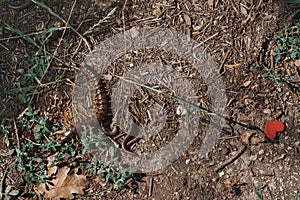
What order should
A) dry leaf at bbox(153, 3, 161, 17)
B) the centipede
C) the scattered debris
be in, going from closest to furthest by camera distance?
the scattered debris < the centipede < dry leaf at bbox(153, 3, 161, 17)

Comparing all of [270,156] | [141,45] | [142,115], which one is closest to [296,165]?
A: [270,156]

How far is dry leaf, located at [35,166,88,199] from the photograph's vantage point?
3547 mm

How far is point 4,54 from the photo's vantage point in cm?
383

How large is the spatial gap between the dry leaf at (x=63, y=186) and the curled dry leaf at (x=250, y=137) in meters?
1.14

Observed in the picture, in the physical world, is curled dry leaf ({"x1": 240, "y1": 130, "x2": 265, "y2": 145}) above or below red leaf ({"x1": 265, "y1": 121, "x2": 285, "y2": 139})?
below

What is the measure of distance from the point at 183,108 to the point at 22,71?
1207 mm

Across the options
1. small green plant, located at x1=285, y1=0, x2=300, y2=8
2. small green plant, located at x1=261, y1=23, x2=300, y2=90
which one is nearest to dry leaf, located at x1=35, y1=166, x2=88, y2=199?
small green plant, located at x1=261, y1=23, x2=300, y2=90

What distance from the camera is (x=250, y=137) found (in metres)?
3.60

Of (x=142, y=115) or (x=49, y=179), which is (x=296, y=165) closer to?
(x=142, y=115)

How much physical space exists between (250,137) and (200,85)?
507mm

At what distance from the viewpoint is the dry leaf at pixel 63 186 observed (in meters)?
3.55

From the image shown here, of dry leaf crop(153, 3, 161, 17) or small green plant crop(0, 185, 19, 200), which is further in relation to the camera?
dry leaf crop(153, 3, 161, 17)

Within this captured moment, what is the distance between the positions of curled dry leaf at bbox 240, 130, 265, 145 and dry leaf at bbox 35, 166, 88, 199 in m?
1.14

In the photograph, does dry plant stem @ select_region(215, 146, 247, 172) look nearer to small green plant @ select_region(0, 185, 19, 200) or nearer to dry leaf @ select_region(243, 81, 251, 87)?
dry leaf @ select_region(243, 81, 251, 87)
